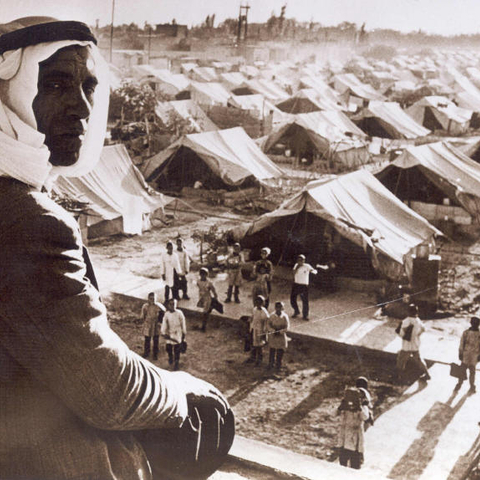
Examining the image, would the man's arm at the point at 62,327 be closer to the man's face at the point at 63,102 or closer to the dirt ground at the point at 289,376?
the man's face at the point at 63,102

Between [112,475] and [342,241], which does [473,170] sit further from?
[112,475]

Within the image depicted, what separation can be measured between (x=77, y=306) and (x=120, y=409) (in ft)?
0.65

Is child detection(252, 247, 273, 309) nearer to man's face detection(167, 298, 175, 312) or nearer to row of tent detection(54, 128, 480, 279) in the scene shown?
row of tent detection(54, 128, 480, 279)

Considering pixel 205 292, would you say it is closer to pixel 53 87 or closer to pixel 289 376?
pixel 289 376

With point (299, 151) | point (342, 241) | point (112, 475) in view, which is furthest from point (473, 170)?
point (112, 475)

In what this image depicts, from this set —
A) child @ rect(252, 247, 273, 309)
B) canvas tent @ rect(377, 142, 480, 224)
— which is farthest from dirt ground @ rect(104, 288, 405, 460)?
canvas tent @ rect(377, 142, 480, 224)

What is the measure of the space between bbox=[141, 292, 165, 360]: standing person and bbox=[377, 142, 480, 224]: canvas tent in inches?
274

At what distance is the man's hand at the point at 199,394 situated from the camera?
1.41 metres

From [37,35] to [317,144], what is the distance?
17.7 m

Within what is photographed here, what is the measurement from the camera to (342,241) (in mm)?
9406

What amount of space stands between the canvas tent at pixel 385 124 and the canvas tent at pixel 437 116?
11.7ft

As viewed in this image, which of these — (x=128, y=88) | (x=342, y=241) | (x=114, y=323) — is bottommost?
(x=114, y=323)

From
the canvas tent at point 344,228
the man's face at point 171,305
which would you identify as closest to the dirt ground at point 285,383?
the man's face at point 171,305

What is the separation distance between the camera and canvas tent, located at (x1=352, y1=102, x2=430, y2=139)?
22.3m
